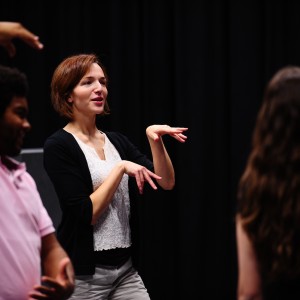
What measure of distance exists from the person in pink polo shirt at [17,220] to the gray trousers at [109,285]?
0.65 meters

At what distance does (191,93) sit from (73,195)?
Result: 65.7 inches

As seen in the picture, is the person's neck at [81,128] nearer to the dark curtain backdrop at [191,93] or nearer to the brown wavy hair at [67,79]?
the brown wavy hair at [67,79]

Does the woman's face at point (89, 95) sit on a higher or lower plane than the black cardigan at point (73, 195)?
higher

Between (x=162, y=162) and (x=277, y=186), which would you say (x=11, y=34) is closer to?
(x=277, y=186)

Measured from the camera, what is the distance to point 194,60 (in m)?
3.95

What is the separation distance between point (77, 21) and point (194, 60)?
75cm

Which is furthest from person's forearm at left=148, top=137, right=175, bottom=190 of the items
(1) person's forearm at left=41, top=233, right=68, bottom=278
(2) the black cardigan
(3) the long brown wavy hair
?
(3) the long brown wavy hair

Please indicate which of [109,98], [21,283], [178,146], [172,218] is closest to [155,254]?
[172,218]

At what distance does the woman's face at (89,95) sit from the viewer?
8.69 ft

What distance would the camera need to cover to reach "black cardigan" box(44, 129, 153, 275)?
2445mm

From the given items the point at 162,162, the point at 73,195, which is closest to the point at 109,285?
the point at 73,195

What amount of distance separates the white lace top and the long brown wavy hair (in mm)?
1009

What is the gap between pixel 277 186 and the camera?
1549mm

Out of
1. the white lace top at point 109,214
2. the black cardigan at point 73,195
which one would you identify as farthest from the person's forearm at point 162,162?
the black cardigan at point 73,195
